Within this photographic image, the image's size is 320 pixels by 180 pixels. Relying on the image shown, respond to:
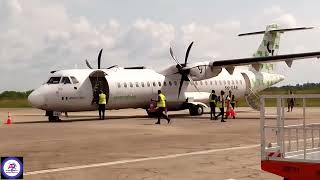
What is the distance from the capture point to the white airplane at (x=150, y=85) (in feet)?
82.5

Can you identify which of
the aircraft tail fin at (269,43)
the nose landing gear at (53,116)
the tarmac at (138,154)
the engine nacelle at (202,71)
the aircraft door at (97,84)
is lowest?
the tarmac at (138,154)

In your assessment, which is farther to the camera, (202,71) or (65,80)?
(202,71)

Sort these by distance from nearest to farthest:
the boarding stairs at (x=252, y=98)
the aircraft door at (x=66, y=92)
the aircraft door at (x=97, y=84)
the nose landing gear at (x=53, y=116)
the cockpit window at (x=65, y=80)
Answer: the aircraft door at (x=66, y=92) < the cockpit window at (x=65, y=80) < the nose landing gear at (x=53, y=116) < the aircraft door at (x=97, y=84) < the boarding stairs at (x=252, y=98)

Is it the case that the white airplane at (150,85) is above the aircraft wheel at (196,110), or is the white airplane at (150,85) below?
above

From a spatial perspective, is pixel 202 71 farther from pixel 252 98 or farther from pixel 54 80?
pixel 54 80

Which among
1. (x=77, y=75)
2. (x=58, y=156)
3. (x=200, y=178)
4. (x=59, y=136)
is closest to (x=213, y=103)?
(x=77, y=75)

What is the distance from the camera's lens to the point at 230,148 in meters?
13.2

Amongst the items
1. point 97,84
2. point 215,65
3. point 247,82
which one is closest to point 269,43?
point 247,82

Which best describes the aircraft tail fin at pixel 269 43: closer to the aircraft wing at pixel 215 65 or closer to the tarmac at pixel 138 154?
the aircraft wing at pixel 215 65

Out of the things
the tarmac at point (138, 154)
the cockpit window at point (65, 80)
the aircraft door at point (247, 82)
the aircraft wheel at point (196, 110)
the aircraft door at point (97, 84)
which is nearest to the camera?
the tarmac at point (138, 154)

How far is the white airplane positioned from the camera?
2514 centimetres

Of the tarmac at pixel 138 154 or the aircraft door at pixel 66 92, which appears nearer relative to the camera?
the tarmac at pixel 138 154

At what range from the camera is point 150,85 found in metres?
29.0

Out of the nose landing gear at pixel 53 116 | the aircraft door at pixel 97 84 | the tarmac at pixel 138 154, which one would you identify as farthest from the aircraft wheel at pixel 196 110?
the tarmac at pixel 138 154
